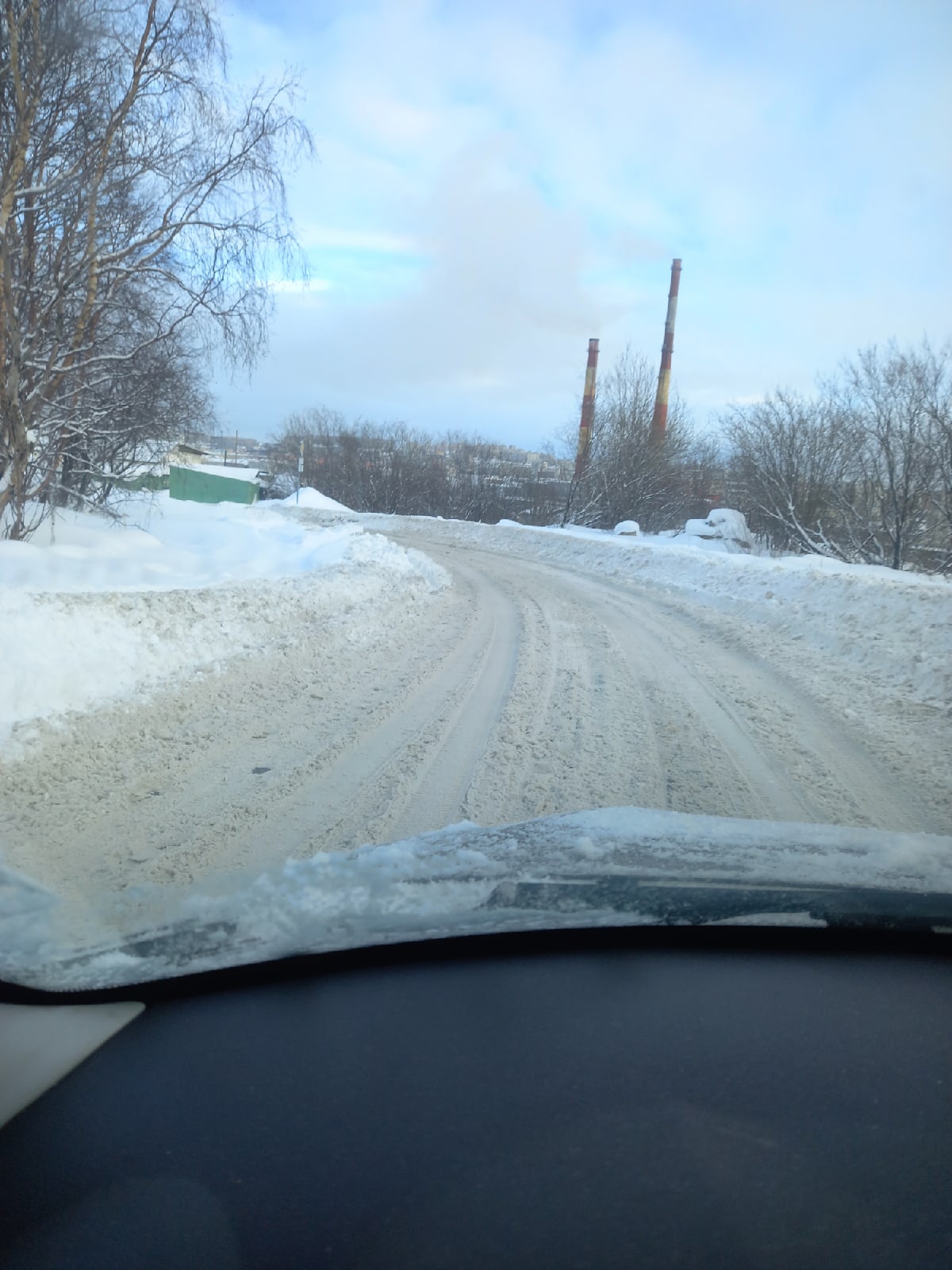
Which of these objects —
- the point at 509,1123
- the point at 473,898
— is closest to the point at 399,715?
the point at 473,898

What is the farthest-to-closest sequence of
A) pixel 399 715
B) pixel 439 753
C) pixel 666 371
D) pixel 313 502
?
pixel 313 502
pixel 666 371
pixel 399 715
pixel 439 753

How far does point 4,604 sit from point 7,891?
495cm

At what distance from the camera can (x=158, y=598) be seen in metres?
8.94

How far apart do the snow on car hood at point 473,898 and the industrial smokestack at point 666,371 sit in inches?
1351

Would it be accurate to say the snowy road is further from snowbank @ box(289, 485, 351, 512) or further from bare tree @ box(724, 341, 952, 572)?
snowbank @ box(289, 485, 351, 512)

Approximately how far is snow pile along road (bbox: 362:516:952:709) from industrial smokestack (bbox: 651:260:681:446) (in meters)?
15.7

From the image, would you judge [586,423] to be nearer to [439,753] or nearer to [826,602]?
[826,602]

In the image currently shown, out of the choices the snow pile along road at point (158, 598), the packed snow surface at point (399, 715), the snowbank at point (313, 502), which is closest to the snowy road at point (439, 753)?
the packed snow surface at point (399, 715)

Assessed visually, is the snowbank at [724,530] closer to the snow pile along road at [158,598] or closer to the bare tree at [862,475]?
the bare tree at [862,475]

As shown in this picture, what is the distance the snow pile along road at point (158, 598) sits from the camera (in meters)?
6.53

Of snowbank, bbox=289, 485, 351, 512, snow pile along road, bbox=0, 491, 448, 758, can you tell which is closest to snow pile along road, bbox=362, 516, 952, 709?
snow pile along road, bbox=0, 491, 448, 758

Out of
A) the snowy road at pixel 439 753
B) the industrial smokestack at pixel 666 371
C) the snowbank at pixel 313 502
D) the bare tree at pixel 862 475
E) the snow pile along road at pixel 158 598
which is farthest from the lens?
the snowbank at pixel 313 502

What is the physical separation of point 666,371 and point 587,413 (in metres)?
3.72

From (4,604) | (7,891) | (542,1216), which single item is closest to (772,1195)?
(542,1216)
